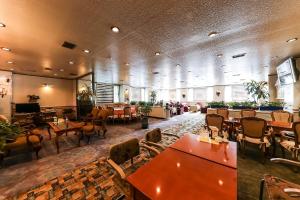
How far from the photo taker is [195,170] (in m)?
1.21

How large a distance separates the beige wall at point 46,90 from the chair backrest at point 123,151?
Answer: 27.9 feet

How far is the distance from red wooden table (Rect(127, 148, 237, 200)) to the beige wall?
9.22 m

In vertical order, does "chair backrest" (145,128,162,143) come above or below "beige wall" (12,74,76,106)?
below

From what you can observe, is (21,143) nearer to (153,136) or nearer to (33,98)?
(153,136)

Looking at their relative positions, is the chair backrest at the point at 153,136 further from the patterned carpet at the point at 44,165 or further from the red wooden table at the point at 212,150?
the patterned carpet at the point at 44,165

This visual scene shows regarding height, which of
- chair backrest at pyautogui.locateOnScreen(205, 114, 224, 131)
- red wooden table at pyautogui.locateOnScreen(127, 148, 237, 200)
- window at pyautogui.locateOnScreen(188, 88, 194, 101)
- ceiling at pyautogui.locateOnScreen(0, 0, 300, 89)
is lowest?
red wooden table at pyautogui.locateOnScreen(127, 148, 237, 200)

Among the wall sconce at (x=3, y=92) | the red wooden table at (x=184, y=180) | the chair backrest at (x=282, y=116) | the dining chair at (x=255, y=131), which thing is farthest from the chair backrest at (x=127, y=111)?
the chair backrest at (x=282, y=116)

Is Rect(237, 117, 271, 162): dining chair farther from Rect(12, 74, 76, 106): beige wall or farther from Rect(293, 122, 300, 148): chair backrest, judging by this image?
Rect(12, 74, 76, 106): beige wall

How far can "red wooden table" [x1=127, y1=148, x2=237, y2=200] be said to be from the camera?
35.3 inches

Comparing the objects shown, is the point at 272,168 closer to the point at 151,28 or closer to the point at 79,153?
the point at 151,28

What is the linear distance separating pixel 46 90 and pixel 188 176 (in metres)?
9.71

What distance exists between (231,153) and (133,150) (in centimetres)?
134

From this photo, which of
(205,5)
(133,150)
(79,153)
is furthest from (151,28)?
(79,153)

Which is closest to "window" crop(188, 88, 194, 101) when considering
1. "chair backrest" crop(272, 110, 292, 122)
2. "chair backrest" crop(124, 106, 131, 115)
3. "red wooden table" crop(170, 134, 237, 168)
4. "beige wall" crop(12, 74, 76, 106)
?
"chair backrest" crop(124, 106, 131, 115)
